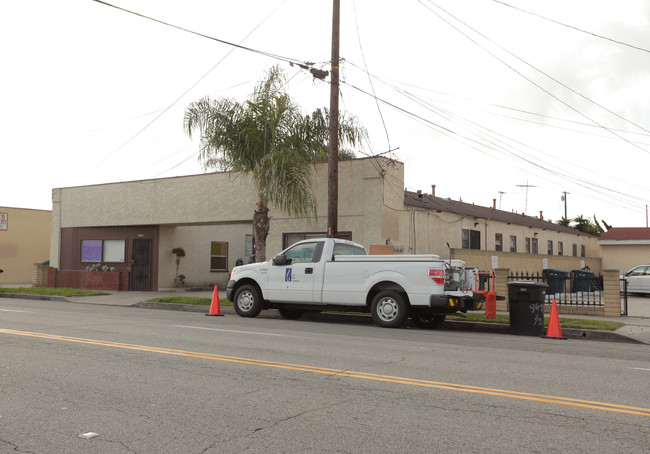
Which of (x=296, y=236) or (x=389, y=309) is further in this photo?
(x=296, y=236)

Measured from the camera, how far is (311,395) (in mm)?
6031

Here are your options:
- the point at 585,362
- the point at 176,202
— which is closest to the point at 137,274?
the point at 176,202

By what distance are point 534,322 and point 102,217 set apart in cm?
2070

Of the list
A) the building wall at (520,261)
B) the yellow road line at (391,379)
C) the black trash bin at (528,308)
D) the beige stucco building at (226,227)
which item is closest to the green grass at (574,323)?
the black trash bin at (528,308)

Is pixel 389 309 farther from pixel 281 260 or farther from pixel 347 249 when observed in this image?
pixel 281 260

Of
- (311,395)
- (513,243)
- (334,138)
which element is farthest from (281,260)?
(513,243)

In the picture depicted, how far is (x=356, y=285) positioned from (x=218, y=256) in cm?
1703

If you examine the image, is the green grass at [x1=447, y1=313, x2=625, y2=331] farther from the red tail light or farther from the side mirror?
the side mirror

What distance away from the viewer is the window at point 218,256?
29.0 meters

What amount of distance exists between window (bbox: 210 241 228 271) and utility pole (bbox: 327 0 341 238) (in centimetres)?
1333

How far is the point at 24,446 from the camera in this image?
4.41m

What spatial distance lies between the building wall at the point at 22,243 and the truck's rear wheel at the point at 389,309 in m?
29.2

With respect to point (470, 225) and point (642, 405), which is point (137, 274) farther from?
point (642, 405)

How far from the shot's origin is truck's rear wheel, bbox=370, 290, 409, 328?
1276 cm
